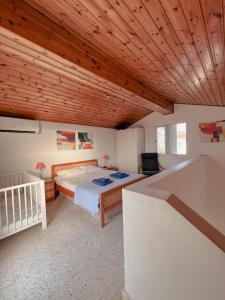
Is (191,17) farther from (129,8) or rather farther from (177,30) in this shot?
(129,8)

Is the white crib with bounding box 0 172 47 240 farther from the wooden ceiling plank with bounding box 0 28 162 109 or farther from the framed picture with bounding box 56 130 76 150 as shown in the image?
the wooden ceiling plank with bounding box 0 28 162 109

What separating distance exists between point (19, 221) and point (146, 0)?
9.85 feet

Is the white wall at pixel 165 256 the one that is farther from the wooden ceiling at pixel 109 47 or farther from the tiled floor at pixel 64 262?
the wooden ceiling at pixel 109 47

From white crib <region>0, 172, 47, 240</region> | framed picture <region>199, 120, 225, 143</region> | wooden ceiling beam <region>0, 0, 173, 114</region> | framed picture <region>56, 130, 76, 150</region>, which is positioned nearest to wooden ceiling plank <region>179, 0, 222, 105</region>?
wooden ceiling beam <region>0, 0, 173, 114</region>

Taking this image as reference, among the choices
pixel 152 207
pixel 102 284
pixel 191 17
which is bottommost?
pixel 102 284

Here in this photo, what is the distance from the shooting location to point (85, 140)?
4.99 metres

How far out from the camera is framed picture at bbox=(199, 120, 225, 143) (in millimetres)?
3928

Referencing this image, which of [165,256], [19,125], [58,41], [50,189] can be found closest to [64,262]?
[165,256]

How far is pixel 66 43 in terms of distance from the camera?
175 centimetres

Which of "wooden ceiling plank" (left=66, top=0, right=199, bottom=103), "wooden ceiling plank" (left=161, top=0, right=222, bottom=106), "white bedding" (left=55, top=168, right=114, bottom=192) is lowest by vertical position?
"white bedding" (left=55, top=168, right=114, bottom=192)

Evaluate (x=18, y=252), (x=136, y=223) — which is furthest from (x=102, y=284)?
(x=18, y=252)

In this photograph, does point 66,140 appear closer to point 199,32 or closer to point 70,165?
point 70,165

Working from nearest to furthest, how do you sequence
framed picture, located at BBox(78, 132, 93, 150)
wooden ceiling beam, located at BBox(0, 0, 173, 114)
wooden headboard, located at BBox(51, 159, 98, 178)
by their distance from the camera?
1. wooden ceiling beam, located at BBox(0, 0, 173, 114)
2. wooden headboard, located at BBox(51, 159, 98, 178)
3. framed picture, located at BBox(78, 132, 93, 150)

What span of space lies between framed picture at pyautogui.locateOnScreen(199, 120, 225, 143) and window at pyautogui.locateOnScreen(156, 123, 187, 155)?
0.67 meters
